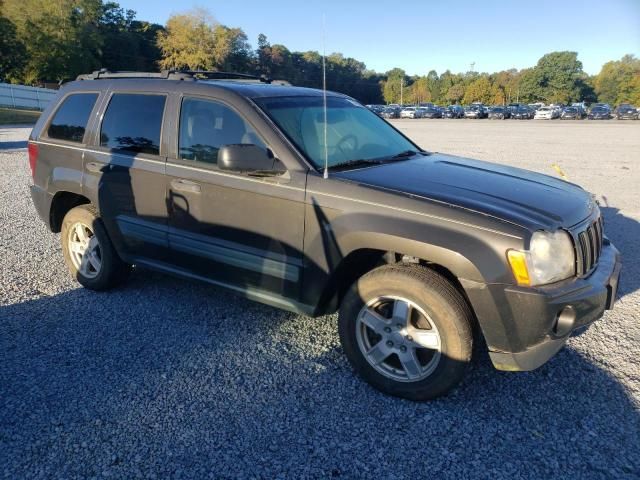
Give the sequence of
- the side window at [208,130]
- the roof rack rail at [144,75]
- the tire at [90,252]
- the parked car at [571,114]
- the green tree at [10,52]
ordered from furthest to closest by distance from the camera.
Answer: the parked car at [571,114], the green tree at [10,52], the tire at [90,252], the roof rack rail at [144,75], the side window at [208,130]

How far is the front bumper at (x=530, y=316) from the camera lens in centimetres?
276

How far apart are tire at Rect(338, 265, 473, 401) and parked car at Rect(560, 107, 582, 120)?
188 feet

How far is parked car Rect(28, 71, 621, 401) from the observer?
285 centimetres

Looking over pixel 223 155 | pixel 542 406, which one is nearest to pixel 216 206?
pixel 223 155

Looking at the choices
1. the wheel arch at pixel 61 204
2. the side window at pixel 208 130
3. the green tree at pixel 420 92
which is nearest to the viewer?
the side window at pixel 208 130

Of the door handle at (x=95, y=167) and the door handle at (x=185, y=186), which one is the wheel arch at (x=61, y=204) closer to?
the door handle at (x=95, y=167)

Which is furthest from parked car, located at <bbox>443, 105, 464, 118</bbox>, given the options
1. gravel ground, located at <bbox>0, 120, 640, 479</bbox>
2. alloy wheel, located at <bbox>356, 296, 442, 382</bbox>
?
alloy wheel, located at <bbox>356, 296, 442, 382</bbox>

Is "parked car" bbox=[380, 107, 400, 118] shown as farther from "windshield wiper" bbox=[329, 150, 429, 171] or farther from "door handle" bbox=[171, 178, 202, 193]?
"door handle" bbox=[171, 178, 202, 193]

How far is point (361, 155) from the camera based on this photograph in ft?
12.9

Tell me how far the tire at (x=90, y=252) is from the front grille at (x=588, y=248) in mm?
3740

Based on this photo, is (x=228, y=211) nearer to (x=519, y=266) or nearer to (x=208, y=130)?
(x=208, y=130)

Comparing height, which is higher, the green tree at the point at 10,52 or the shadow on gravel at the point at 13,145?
the green tree at the point at 10,52

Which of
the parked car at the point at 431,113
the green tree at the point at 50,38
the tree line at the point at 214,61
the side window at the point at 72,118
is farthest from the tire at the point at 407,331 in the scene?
the green tree at the point at 50,38

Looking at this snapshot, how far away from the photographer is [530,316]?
Result: 2.77m
